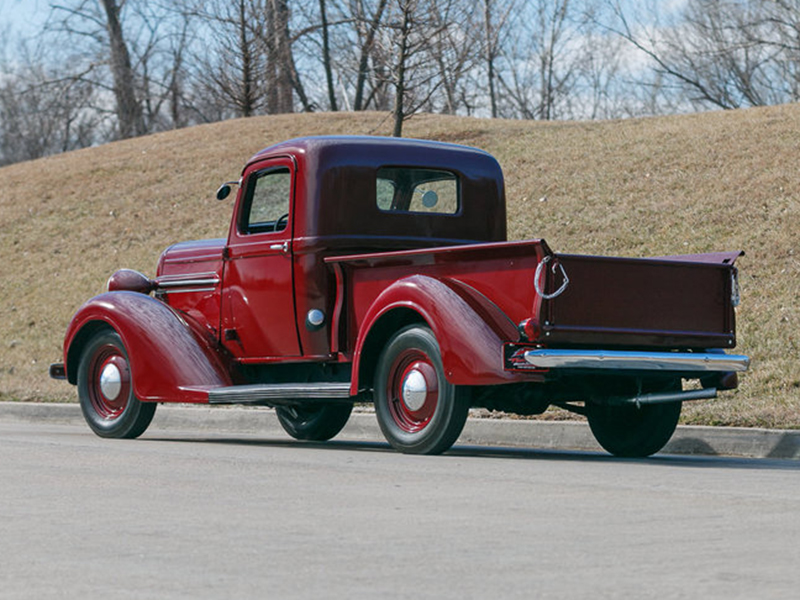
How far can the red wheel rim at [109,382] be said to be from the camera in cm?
1103

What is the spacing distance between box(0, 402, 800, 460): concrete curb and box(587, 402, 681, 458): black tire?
1.68 ft

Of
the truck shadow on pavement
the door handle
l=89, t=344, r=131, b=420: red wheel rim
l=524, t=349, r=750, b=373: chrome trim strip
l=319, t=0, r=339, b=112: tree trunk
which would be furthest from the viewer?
l=319, t=0, r=339, b=112: tree trunk

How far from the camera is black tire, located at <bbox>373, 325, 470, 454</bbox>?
345 inches

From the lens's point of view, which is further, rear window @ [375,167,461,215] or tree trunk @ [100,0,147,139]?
tree trunk @ [100,0,147,139]

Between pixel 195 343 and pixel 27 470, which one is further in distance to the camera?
pixel 195 343

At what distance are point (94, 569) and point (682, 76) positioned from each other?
136 ft

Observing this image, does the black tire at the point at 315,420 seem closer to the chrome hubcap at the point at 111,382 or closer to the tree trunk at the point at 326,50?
the chrome hubcap at the point at 111,382

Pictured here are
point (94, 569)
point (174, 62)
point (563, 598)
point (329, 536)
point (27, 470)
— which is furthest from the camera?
point (174, 62)

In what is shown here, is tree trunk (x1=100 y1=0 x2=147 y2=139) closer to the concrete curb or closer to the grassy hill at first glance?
the grassy hill

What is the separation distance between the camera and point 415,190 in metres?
10.8

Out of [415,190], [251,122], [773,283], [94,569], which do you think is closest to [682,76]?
[251,122]

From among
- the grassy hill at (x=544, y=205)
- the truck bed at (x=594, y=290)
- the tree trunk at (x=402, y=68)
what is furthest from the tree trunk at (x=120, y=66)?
the truck bed at (x=594, y=290)

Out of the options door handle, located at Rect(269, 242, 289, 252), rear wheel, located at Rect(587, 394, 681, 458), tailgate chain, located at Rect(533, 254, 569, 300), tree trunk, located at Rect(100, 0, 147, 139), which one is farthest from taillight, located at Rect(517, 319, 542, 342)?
tree trunk, located at Rect(100, 0, 147, 139)

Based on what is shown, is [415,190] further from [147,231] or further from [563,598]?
[147,231]
